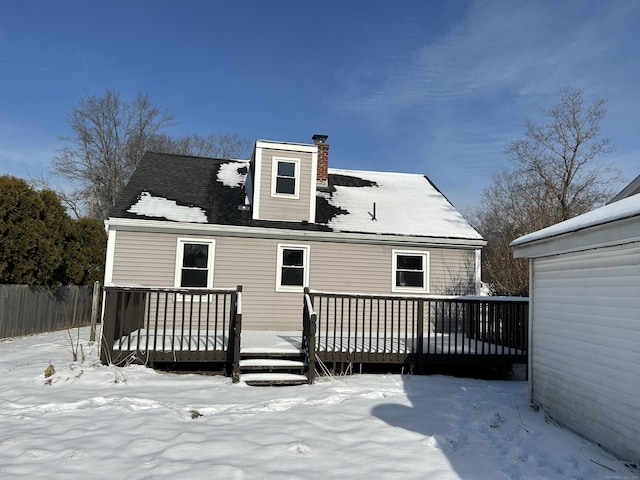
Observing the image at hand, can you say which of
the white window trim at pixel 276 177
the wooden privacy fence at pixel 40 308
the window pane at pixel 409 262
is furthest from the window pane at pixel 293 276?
the wooden privacy fence at pixel 40 308

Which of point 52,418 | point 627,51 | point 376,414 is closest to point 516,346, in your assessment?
point 376,414

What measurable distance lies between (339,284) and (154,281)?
4.49 metres

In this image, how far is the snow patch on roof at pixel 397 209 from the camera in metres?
11.6

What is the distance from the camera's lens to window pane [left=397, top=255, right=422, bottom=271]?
37.8 ft

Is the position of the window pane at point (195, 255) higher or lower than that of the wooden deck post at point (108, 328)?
higher

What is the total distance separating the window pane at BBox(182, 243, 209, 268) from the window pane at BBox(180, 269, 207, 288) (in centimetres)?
17

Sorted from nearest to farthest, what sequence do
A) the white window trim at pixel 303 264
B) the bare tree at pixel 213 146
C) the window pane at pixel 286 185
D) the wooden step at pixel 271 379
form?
the wooden step at pixel 271 379
the white window trim at pixel 303 264
the window pane at pixel 286 185
the bare tree at pixel 213 146

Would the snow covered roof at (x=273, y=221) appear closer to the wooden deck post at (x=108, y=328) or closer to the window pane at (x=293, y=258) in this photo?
the window pane at (x=293, y=258)

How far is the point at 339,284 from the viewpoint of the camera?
11.1m

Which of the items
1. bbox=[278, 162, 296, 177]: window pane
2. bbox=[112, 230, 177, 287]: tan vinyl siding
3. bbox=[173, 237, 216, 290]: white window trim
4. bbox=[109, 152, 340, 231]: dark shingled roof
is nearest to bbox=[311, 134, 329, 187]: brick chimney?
bbox=[109, 152, 340, 231]: dark shingled roof

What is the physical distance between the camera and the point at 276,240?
1088 centimetres

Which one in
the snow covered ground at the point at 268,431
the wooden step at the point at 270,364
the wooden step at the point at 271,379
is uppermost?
the wooden step at the point at 270,364

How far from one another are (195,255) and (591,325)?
27.4ft

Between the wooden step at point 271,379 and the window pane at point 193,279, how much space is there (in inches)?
166
